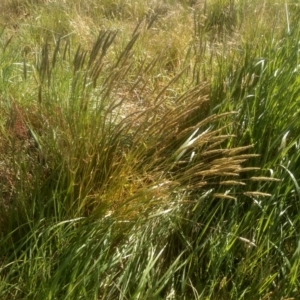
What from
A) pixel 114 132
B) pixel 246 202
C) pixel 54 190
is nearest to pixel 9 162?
pixel 54 190

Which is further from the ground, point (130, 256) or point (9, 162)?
point (9, 162)

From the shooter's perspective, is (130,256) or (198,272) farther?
(198,272)

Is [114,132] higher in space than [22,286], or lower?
higher

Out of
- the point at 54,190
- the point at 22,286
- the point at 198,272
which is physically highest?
the point at 54,190

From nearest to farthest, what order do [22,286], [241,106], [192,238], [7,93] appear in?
[22,286], [192,238], [241,106], [7,93]

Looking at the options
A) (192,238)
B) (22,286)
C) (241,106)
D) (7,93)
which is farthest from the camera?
(7,93)

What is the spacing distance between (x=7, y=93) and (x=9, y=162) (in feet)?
1.82

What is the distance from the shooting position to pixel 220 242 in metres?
1.94

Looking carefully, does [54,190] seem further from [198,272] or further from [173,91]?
[173,91]

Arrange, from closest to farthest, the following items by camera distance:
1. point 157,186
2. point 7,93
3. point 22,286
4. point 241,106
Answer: point 22,286
point 157,186
point 241,106
point 7,93

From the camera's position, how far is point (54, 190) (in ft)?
6.40

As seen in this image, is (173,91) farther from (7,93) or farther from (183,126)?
(7,93)

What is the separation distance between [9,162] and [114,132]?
0.38 meters

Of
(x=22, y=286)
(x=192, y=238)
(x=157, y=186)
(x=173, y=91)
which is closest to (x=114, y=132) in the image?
(x=157, y=186)
